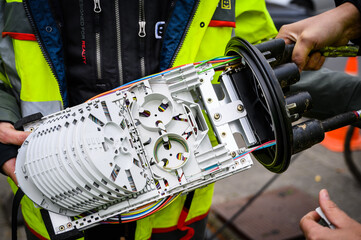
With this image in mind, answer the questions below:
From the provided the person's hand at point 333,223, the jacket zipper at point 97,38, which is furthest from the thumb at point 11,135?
the person's hand at point 333,223

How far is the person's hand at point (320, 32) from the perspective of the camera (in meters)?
1.46

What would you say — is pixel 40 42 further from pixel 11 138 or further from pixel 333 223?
pixel 333 223

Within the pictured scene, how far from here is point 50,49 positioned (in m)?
1.43

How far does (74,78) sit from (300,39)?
42.4 inches

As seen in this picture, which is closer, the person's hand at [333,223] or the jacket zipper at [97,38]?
the person's hand at [333,223]

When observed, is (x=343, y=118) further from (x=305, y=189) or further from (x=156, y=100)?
(x=305, y=189)

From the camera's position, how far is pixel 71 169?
1186mm

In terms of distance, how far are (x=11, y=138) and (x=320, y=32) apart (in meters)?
1.47

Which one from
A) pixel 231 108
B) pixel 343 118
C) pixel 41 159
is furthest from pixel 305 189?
pixel 41 159

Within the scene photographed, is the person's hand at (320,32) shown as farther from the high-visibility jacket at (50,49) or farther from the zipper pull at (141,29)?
the zipper pull at (141,29)

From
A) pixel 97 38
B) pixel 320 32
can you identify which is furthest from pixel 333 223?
pixel 97 38

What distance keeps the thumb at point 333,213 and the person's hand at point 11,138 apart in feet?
4.24

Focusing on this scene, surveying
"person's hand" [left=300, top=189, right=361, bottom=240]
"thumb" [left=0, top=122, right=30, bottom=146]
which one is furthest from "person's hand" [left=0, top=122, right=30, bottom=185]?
"person's hand" [left=300, top=189, right=361, bottom=240]

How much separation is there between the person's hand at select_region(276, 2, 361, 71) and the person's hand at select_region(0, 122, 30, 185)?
128 cm
